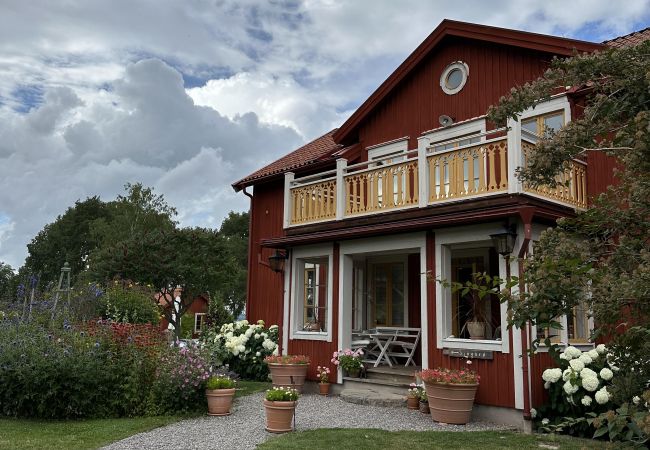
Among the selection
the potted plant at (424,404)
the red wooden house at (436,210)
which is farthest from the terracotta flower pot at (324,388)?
the potted plant at (424,404)

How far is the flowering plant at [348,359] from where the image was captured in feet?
34.0

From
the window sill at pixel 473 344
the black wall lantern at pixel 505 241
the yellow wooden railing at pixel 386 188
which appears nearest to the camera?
the black wall lantern at pixel 505 241

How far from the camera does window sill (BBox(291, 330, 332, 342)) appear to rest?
11.0 m

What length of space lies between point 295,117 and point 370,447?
1054cm

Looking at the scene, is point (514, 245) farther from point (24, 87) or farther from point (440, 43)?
point (24, 87)

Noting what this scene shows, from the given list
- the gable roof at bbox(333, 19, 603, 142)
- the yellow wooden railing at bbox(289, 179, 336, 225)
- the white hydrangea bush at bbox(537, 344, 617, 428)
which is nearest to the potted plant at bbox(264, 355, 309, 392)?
the yellow wooden railing at bbox(289, 179, 336, 225)

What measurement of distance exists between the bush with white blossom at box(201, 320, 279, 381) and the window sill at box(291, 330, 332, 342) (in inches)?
67.7

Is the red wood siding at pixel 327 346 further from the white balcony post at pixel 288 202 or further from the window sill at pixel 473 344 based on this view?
the window sill at pixel 473 344

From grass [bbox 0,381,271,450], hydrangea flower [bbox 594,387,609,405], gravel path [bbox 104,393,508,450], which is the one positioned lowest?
grass [bbox 0,381,271,450]

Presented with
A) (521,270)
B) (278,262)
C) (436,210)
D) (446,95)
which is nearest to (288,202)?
(278,262)

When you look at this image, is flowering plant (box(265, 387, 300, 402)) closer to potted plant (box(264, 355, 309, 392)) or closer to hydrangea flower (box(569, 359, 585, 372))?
potted plant (box(264, 355, 309, 392))

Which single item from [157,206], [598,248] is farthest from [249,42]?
[157,206]

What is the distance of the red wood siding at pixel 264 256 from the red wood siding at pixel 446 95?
3411 mm

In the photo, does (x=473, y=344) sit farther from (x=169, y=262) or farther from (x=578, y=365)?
(x=169, y=262)
